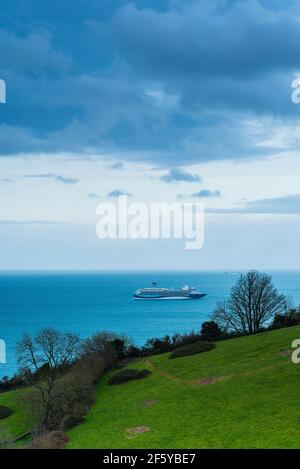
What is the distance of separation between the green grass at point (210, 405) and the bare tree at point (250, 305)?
20670 millimetres

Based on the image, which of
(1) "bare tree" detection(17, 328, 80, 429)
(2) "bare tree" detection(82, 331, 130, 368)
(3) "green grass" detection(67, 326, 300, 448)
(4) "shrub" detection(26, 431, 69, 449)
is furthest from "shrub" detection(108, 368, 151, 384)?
(4) "shrub" detection(26, 431, 69, 449)

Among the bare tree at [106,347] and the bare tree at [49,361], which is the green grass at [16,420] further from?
the bare tree at [106,347]

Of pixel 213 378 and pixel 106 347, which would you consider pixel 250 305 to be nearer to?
pixel 106 347

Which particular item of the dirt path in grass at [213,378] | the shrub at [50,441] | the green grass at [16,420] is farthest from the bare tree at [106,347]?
the shrub at [50,441]

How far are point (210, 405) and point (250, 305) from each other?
41.1m

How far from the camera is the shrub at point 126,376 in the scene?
5094 centimetres

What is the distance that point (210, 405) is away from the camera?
119 ft

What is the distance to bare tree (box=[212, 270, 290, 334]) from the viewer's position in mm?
75125

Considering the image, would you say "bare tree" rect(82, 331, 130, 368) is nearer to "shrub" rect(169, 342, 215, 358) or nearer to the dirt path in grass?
"shrub" rect(169, 342, 215, 358)

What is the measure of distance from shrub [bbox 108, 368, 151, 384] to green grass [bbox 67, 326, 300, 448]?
2.95ft

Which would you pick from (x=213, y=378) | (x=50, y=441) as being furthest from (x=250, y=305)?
(x=50, y=441)
